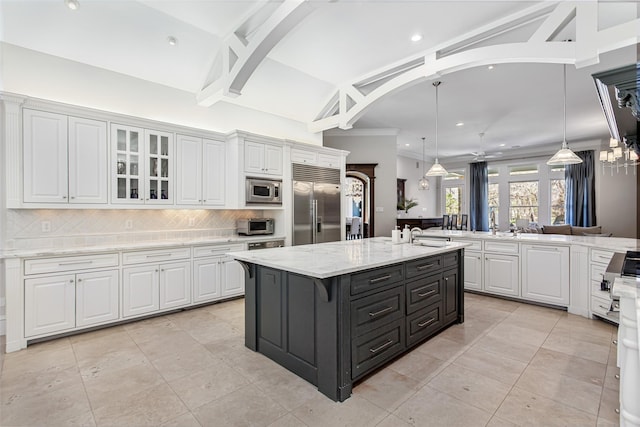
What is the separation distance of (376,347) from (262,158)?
3.43 metres

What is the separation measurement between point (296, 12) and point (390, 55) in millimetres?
1697

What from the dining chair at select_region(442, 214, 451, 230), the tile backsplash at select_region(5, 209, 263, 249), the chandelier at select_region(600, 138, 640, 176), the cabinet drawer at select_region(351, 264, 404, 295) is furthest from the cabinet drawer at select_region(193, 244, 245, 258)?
the dining chair at select_region(442, 214, 451, 230)

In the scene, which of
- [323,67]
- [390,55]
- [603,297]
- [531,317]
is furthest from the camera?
[323,67]

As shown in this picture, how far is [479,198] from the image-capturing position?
10648mm

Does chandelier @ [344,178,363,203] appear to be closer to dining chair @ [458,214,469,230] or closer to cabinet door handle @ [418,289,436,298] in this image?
dining chair @ [458,214,469,230]

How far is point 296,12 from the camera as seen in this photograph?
281 centimetres

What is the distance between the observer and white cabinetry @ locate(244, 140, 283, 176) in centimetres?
468

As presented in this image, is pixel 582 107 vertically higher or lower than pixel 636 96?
higher

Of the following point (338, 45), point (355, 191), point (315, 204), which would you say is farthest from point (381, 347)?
point (355, 191)

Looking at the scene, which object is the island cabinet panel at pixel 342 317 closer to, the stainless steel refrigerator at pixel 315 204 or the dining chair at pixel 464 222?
the stainless steel refrigerator at pixel 315 204

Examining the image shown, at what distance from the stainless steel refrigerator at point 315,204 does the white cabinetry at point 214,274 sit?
117 cm

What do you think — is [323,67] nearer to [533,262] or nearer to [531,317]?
[533,262]

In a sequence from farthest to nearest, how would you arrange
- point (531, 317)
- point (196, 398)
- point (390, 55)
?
point (390, 55), point (531, 317), point (196, 398)

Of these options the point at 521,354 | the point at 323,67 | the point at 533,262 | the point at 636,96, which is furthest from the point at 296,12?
the point at 533,262
